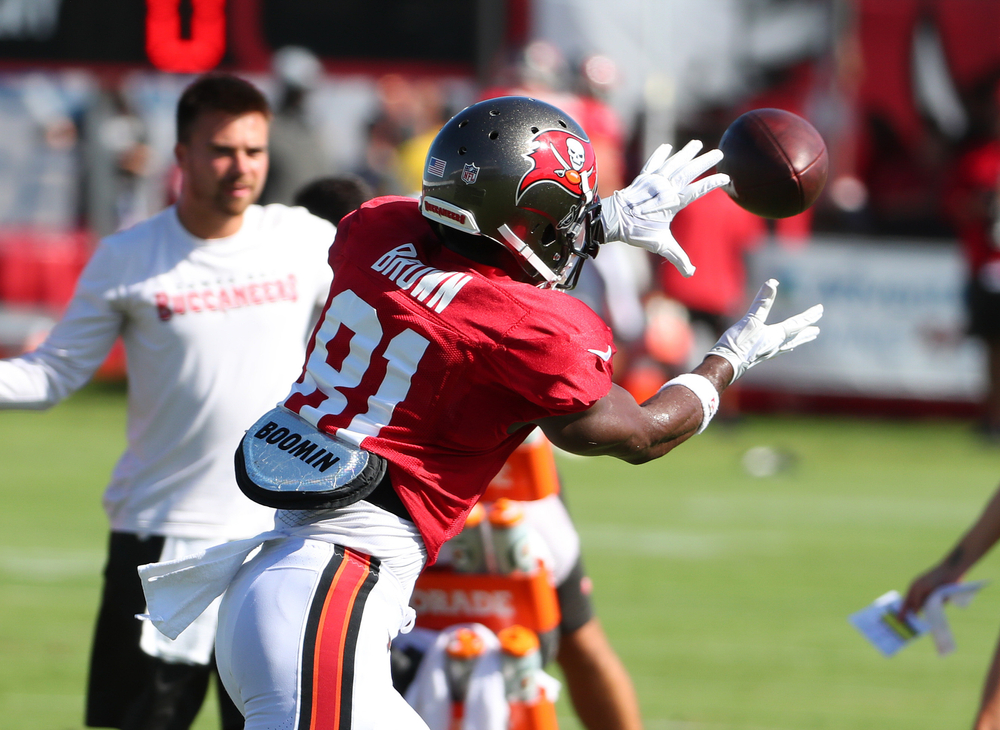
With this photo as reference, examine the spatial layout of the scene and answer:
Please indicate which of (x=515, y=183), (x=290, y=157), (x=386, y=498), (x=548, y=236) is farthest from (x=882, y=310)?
(x=386, y=498)

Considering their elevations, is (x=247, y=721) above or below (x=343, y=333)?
below

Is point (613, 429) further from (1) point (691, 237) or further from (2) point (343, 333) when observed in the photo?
(1) point (691, 237)

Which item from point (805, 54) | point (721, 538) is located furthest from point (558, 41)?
point (721, 538)

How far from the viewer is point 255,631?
301cm

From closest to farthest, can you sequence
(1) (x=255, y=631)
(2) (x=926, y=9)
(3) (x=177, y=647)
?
(1) (x=255, y=631) < (3) (x=177, y=647) < (2) (x=926, y=9)

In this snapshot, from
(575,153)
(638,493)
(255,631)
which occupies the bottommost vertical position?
(638,493)

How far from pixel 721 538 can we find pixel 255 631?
567 cm

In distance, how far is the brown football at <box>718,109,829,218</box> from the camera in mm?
3812

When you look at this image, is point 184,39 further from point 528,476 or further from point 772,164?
point 772,164

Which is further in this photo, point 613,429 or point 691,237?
point 691,237

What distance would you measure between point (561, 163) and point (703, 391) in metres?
0.63

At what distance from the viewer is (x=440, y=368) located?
3064mm

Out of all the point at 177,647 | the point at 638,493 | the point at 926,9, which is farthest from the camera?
the point at 926,9

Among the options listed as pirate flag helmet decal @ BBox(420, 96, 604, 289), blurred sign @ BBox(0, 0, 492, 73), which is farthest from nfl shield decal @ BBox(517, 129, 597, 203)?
blurred sign @ BBox(0, 0, 492, 73)
